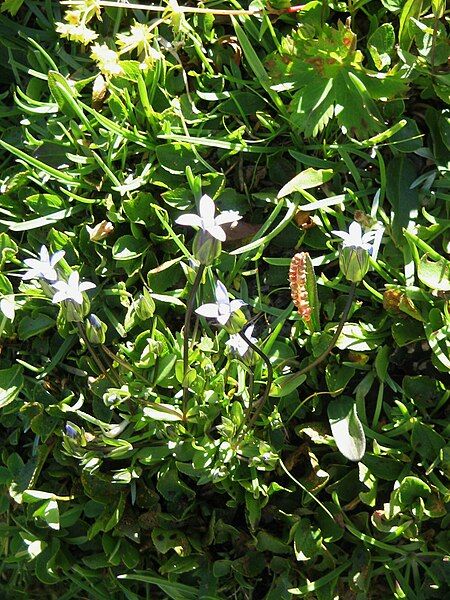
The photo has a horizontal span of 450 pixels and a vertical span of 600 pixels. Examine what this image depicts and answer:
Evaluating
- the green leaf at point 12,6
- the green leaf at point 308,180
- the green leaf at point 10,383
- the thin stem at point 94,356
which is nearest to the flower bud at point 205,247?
the thin stem at point 94,356

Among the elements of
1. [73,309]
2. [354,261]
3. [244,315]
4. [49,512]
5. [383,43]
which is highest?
[383,43]

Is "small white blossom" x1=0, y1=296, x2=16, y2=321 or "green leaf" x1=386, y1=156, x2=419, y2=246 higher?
"green leaf" x1=386, y1=156, x2=419, y2=246

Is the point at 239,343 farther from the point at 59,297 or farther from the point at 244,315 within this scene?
the point at 59,297

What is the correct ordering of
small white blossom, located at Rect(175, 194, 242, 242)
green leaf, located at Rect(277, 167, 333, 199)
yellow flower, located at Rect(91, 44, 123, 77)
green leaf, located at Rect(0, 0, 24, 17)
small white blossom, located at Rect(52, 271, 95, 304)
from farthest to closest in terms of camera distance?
green leaf, located at Rect(0, 0, 24, 17)
yellow flower, located at Rect(91, 44, 123, 77)
green leaf, located at Rect(277, 167, 333, 199)
small white blossom, located at Rect(52, 271, 95, 304)
small white blossom, located at Rect(175, 194, 242, 242)

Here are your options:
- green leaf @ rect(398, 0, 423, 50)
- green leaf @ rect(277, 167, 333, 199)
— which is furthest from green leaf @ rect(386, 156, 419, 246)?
green leaf @ rect(398, 0, 423, 50)

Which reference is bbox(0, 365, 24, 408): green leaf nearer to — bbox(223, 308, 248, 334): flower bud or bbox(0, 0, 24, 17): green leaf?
bbox(223, 308, 248, 334): flower bud

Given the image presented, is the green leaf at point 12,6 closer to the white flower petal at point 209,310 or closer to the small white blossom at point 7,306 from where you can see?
the small white blossom at point 7,306

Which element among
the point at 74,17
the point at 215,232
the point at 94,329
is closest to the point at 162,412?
the point at 94,329
